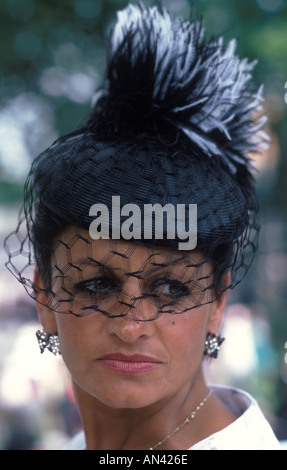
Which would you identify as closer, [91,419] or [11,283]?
[91,419]

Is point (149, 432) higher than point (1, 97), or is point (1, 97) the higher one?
point (1, 97)

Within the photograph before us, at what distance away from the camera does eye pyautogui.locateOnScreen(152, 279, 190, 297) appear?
1.16m

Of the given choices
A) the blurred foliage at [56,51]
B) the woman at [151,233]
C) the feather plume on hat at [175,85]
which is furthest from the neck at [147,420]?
the blurred foliage at [56,51]

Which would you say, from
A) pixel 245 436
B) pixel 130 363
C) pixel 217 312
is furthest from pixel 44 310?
pixel 245 436

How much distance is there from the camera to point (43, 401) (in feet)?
14.3

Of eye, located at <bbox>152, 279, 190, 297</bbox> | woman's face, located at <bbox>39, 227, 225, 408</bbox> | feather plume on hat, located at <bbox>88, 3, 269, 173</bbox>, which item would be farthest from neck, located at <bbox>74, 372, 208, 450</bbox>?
feather plume on hat, located at <bbox>88, 3, 269, 173</bbox>

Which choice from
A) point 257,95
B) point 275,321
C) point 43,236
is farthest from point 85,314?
point 275,321

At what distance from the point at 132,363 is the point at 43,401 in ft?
11.6

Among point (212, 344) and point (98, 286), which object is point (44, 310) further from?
point (212, 344)

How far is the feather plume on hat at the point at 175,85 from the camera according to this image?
4.25 ft

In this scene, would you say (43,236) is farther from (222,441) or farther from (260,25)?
(260,25)

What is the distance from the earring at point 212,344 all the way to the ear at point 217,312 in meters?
0.02

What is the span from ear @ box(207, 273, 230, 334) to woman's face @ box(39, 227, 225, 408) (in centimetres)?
12

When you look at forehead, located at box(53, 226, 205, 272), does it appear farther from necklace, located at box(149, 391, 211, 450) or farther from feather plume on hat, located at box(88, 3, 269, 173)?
necklace, located at box(149, 391, 211, 450)
